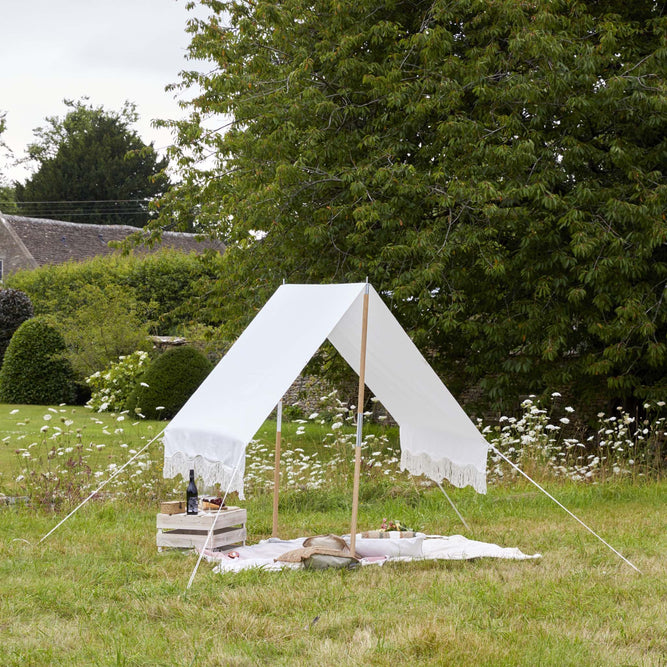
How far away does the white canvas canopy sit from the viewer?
15.6 ft

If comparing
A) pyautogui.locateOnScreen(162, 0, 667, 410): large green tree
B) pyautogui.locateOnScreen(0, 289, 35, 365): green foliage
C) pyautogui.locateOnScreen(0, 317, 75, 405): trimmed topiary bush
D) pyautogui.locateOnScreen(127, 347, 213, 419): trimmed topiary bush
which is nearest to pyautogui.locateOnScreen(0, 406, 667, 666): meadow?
pyautogui.locateOnScreen(162, 0, 667, 410): large green tree

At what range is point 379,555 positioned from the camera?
5.29 meters

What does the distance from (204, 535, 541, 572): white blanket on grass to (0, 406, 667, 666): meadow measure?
0.10 metres

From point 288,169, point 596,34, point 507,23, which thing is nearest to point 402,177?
point 288,169

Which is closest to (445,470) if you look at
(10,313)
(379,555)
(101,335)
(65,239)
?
Answer: (379,555)

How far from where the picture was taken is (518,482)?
819cm

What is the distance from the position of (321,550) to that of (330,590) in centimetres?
59

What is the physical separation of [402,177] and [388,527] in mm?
5014

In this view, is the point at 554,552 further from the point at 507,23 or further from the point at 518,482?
the point at 507,23

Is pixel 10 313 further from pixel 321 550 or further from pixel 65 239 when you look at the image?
pixel 321 550

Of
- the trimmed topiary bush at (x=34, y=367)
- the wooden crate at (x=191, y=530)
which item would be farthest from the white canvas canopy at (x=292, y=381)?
the trimmed topiary bush at (x=34, y=367)

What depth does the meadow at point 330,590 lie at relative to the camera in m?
3.50

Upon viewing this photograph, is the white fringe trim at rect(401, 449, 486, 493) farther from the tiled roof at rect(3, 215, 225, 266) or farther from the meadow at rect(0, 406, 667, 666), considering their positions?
the tiled roof at rect(3, 215, 225, 266)

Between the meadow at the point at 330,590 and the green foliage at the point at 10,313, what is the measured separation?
12.9 meters
